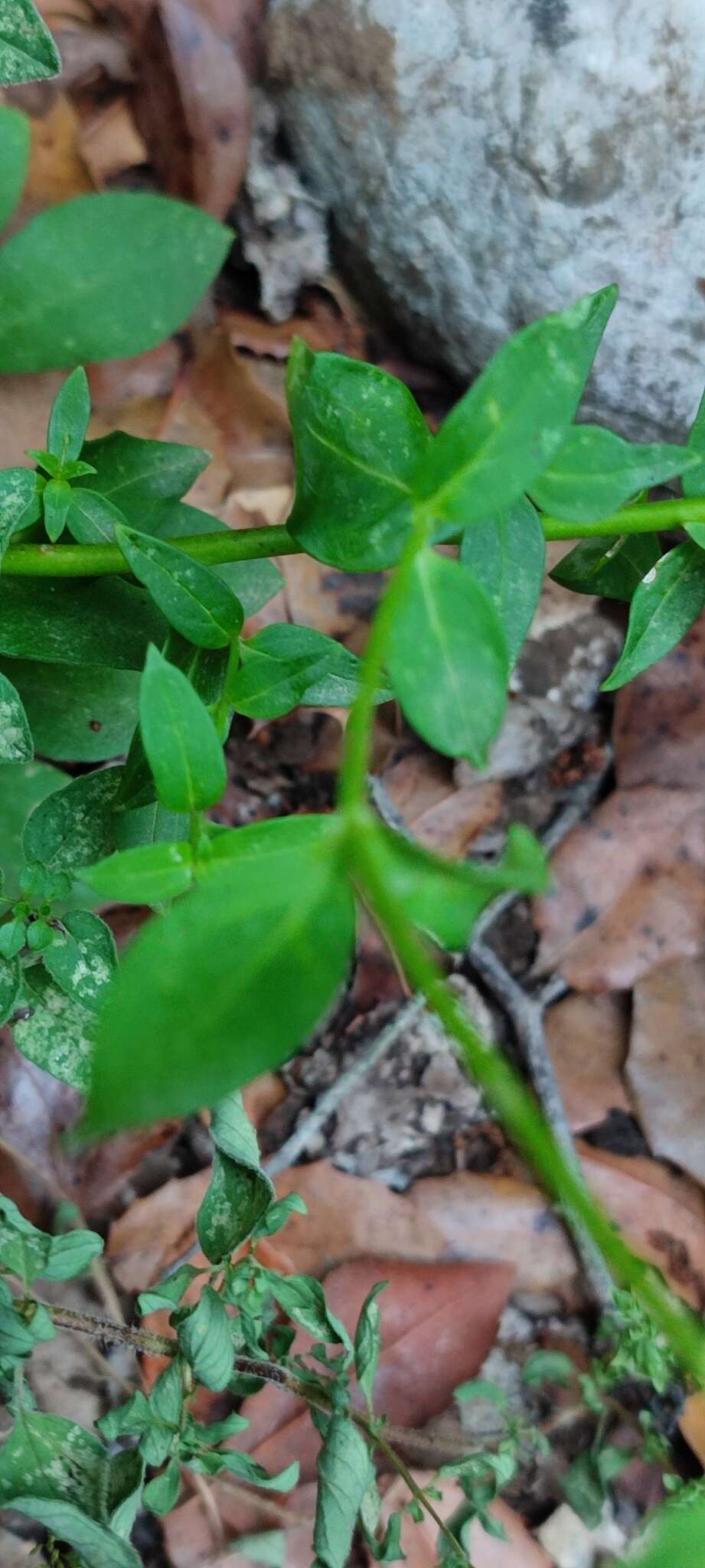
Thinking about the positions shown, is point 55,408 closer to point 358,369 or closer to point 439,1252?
point 358,369

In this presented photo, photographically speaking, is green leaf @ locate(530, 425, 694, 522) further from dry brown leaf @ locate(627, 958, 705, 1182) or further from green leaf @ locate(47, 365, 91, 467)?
dry brown leaf @ locate(627, 958, 705, 1182)

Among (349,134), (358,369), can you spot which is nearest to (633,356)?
(349,134)

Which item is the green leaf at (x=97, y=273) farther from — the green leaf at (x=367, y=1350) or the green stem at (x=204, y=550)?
the green leaf at (x=367, y=1350)

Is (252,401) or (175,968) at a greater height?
(175,968)

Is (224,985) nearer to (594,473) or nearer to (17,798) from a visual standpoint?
(594,473)

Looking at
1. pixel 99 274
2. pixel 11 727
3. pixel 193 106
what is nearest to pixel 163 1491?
pixel 11 727


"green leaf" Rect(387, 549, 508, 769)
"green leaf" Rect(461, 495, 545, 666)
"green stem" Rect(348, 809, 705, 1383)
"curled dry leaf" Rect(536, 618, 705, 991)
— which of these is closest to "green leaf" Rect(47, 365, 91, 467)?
"green leaf" Rect(461, 495, 545, 666)
